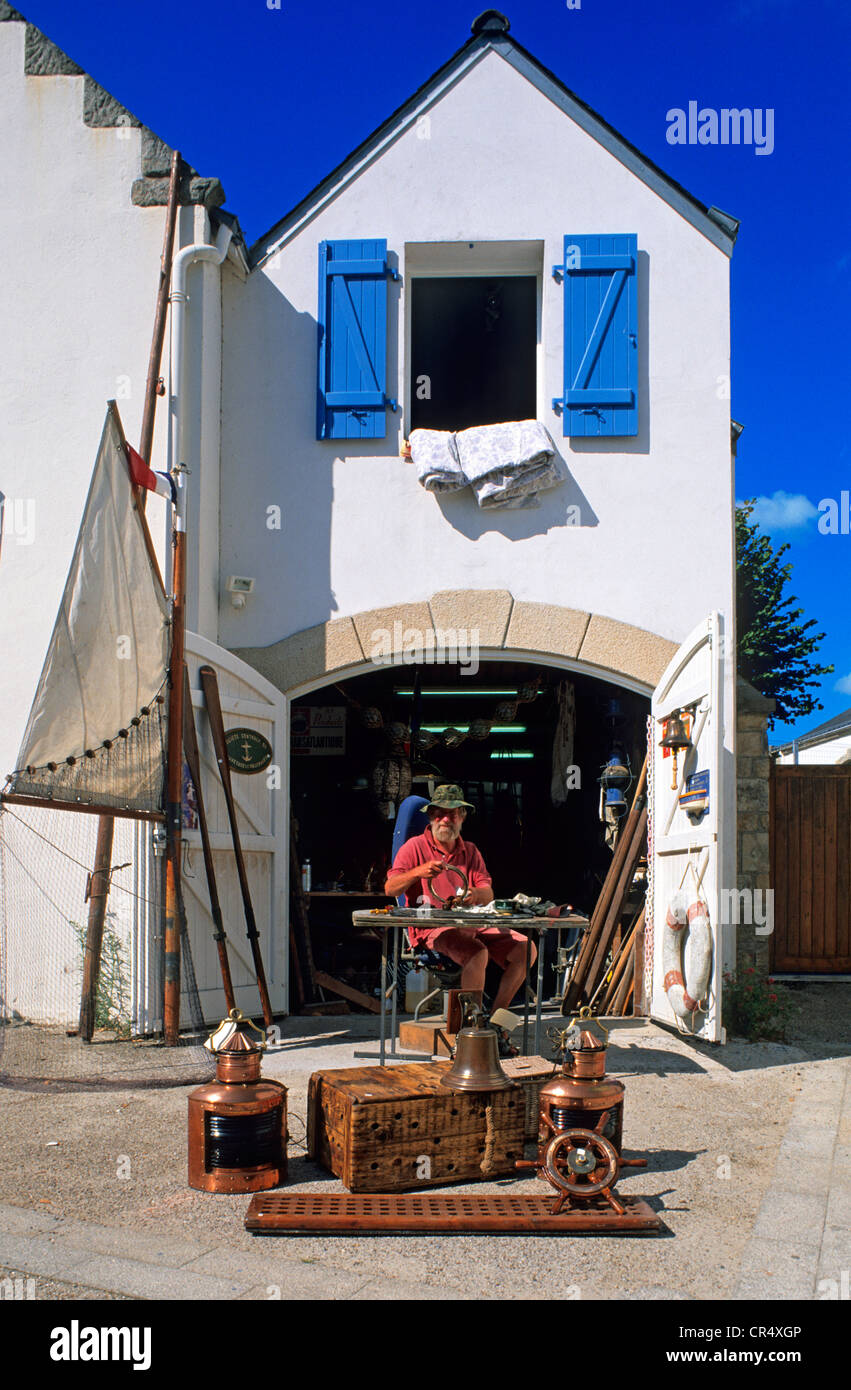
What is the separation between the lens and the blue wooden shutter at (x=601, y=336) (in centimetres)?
856

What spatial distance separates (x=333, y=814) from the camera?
12266 millimetres

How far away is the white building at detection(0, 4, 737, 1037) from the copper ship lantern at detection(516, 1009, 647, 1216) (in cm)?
363

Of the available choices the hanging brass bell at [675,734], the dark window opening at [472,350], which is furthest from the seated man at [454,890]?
the dark window opening at [472,350]

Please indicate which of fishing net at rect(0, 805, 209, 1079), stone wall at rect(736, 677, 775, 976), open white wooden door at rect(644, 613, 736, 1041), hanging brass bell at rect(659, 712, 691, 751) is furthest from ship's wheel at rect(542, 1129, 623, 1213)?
stone wall at rect(736, 677, 775, 976)

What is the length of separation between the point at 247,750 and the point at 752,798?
140 inches

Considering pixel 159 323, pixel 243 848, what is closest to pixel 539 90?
pixel 159 323

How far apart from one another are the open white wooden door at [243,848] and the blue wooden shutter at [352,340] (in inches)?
78.2

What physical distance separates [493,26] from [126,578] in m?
5.22

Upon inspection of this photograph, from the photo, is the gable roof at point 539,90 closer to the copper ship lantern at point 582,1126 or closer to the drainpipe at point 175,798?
the drainpipe at point 175,798

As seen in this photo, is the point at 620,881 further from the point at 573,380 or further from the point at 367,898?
the point at 573,380

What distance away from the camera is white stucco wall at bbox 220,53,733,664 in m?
8.54

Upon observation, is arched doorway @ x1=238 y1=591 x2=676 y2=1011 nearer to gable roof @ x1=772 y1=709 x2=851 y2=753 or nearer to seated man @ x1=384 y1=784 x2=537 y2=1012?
seated man @ x1=384 y1=784 x2=537 y2=1012

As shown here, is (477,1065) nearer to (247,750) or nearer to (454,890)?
(454,890)

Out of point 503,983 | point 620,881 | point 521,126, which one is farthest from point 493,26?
point 503,983
